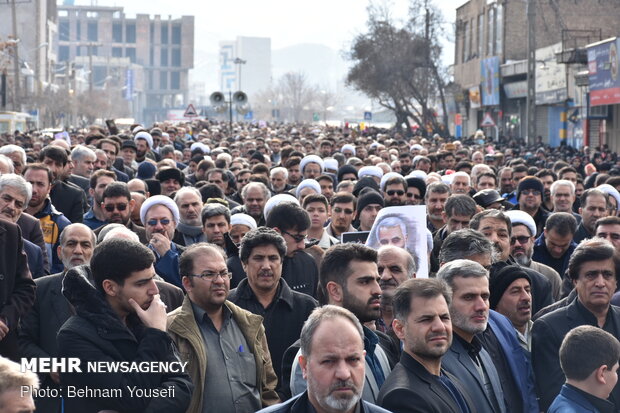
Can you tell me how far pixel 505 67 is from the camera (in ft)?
183

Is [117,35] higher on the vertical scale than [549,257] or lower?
higher

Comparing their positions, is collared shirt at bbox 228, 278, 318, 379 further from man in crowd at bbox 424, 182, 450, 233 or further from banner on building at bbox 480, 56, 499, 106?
banner on building at bbox 480, 56, 499, 106

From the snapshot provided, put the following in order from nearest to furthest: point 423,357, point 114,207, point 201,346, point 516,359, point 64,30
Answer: point 423,357 → point 201,346 → point 516,359 → point 114,207 → point 64,30

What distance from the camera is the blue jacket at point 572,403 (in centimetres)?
558

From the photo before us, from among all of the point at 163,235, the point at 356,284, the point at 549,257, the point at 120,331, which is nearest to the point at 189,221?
the point at 163,235

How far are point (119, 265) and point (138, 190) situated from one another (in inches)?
229

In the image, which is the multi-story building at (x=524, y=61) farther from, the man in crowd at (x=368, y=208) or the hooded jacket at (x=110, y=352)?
the hooded jacket at (x=110, y=352)

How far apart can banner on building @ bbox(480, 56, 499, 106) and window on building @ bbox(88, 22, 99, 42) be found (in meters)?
125

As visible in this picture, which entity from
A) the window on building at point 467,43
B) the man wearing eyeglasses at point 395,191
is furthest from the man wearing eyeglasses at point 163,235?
the window on building at point 467,43

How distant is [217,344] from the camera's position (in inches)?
235

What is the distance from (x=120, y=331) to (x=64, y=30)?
595 feet

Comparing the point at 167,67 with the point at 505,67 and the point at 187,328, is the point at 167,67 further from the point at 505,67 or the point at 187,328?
the point at 187,328

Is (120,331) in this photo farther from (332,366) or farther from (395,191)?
(395,191)

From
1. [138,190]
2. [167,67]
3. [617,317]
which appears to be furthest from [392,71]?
[167,67]
